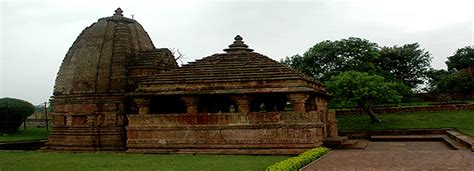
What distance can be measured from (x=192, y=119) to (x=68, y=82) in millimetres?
5723

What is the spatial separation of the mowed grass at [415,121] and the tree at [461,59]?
947 inches

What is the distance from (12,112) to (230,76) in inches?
645

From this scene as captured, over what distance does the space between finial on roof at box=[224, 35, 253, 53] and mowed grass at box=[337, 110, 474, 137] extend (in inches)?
418

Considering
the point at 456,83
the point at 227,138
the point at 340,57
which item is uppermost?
the point at 340,57

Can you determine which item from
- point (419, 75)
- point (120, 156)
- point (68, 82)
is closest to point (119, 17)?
point (68, 82)

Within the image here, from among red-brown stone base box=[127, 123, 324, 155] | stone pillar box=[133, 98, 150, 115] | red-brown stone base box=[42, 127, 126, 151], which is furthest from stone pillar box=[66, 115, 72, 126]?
stone pillar box=[133, 98, 150, 115]

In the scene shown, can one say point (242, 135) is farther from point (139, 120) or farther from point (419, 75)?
point (419, 75)

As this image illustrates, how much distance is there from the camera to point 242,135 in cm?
1381

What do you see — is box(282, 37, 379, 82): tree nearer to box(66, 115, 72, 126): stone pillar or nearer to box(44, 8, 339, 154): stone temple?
box(44, 8, 339, 154): stone temple

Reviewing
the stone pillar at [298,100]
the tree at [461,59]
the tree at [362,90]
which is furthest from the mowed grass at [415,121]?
the tree at [461,59]

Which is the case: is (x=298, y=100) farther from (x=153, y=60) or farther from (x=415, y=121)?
(x=415, y=121)

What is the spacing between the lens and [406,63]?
1607 inches

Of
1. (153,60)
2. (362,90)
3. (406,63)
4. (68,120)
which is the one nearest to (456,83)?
(406,63)

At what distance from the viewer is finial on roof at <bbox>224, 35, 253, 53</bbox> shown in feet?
51.4
